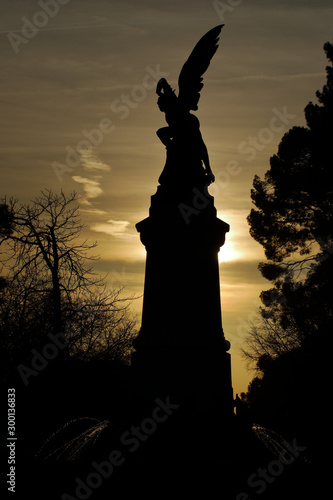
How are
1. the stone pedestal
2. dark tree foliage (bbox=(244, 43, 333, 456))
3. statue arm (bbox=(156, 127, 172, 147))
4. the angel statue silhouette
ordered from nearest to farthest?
the stone pedestal → the angel statue silhouette → statue arm (bbox=(156, 127, 172, 147)) → dark tree foliage (bbox=(244, 43, 333, 456))

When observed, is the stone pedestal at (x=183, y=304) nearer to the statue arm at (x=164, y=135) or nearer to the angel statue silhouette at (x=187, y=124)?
the angel statue silhouette at (x=187, y=124)

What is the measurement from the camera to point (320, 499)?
8.59m

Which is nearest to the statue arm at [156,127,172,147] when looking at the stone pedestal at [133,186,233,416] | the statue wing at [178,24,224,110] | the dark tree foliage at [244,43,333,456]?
the statue wing at [178,24,224,110]

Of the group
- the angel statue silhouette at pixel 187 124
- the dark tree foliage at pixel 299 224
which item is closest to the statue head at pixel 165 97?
the angel statue silhouette at pixel 187 124

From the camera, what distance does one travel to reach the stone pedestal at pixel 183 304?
10.9 meters

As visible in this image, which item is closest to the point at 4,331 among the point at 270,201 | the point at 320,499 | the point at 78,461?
the point at 270,201

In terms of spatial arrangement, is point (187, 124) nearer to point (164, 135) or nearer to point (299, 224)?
point (164, 135)

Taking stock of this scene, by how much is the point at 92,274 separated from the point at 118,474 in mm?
16243

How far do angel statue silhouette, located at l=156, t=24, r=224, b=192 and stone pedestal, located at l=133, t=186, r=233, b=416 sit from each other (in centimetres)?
39

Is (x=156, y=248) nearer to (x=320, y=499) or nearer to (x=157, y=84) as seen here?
(x=157, y=84)

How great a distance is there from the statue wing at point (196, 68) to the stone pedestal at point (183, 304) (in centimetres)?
187

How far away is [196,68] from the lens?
12.1 metres

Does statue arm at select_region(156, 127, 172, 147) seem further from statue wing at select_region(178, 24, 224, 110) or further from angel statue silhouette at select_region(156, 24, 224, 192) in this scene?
statue wing at select_region(178, 24, 224, 110)

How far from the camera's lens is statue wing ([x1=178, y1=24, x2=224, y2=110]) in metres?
12.1
